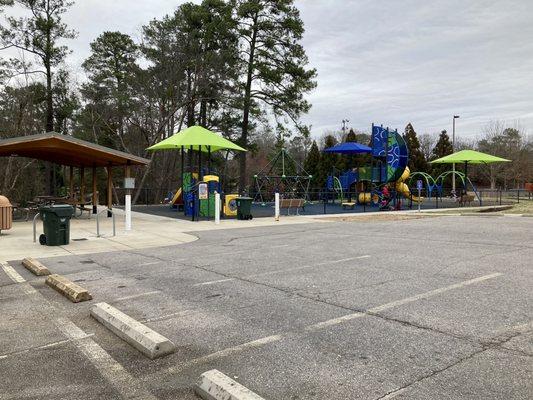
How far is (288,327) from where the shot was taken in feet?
15.4

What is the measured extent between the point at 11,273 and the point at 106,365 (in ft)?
16.5

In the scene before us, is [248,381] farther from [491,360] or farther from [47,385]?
[491,360]

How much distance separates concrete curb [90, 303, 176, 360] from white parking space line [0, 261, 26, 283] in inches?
113

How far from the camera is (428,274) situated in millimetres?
7250

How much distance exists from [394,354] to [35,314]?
4.18 metres

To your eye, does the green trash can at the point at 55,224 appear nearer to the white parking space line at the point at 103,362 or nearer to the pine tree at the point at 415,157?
the white parking space line at the point at 103,362

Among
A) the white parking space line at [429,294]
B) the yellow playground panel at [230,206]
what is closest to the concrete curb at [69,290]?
the white parking space line at [429,294]

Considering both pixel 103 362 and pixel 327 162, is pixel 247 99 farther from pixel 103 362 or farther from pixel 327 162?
pixel 103 362

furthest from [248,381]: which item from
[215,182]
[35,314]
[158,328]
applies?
[215,182]

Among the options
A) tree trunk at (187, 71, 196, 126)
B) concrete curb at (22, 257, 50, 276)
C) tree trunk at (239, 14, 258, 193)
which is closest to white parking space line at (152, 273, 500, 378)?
concrete curb at (22, 257, 50, 276)

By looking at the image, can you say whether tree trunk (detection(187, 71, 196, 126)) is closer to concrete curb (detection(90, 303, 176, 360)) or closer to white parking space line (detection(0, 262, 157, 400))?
concrete curb (detection(90, 303, 176, 360))

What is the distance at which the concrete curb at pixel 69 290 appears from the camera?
5.86m

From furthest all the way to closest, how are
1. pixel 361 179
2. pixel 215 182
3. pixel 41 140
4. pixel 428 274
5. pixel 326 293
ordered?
pixel 361 179 → pixel 215 182 → pixel 41 140 → pixel 428 274 → pixel 326 293

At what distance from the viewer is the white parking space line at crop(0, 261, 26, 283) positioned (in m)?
7.22
